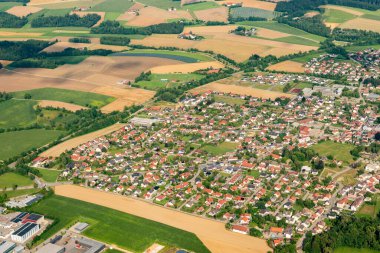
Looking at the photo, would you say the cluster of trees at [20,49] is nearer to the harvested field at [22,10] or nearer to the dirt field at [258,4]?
the harvested field at [22,10]

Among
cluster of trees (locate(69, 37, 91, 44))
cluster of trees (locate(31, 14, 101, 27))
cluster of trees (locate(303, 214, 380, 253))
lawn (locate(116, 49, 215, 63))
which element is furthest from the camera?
cluster of trees (locate(31, 14, 101, 27))

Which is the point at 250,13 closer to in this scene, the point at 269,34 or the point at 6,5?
the point at 269,34

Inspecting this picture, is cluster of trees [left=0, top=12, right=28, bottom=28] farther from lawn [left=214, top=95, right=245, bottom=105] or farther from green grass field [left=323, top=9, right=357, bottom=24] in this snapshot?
lawn [left=214, top=95, right=245, bottom=105]

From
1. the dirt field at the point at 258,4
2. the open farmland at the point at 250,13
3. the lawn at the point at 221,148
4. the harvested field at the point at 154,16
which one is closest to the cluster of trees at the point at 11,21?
the harvested field at the point at 154,16

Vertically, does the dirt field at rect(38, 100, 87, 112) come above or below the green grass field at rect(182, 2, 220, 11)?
below

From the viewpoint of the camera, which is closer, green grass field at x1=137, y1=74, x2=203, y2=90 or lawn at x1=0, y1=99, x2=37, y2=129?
lawn at x1=0, y1=99, x2=37, y2=129

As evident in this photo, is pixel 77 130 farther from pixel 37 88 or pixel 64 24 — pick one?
pixel 64 24

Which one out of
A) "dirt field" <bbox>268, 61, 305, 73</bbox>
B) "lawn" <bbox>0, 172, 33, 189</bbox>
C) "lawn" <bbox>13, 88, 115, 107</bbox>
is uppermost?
"dirt field" <bbox>268, 61, 305, 73</bbox>

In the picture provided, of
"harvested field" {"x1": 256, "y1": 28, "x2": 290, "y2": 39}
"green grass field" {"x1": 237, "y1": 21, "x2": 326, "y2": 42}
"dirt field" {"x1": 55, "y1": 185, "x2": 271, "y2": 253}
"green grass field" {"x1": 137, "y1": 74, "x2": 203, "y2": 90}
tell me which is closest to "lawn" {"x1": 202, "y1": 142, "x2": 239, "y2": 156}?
"dirt field" {"x1": 55, "y1": 185, "x2": 271, "y2": 253}

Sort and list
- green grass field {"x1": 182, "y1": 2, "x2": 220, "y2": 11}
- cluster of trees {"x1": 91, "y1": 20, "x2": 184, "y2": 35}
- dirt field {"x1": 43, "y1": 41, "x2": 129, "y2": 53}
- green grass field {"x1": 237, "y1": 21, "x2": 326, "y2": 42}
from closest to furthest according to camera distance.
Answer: dirt field {"x1": 43, "y1": 41, "x2": 129, "y2": 53} → green grass field {"x1": 237, "y1": 21, "x2": 326, "y2": 42} → cluster of trees {"x1": 91, "y1": 20, "x2": 184, "y2": 35} → green grass field {"x1": 182, "y1": 2, "x2": 220, "y2": 11}
